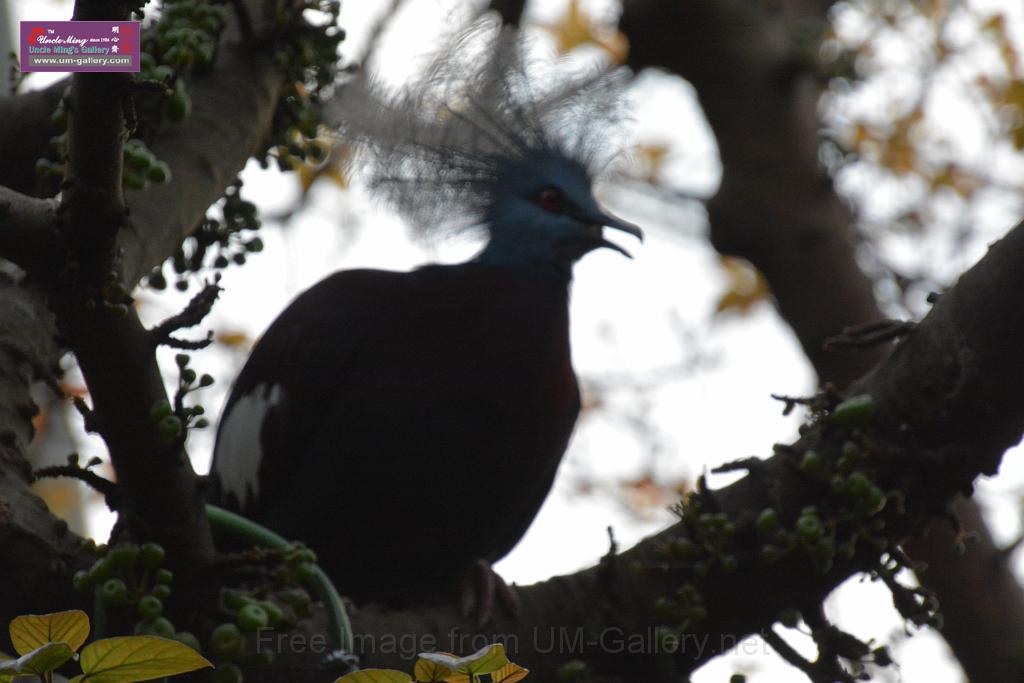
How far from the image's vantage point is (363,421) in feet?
8.38

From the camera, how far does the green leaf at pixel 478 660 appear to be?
109 centimetres

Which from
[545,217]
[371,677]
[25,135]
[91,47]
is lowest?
[371,677]

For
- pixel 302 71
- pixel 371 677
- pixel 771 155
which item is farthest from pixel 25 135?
pixel 771 155

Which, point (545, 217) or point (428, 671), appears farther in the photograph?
point (545, 217)

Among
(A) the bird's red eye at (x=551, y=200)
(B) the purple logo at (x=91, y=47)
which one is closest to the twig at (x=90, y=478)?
(B) the purple logo at (x=91, y=47)

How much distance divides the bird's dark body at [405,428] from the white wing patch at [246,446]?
0.02 meters

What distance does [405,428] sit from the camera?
253cm

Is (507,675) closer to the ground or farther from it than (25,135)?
closer to the ground

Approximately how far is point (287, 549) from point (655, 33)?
2.55 meters

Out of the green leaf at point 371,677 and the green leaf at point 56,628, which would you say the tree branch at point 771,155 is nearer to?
the green leaf at point 371,677

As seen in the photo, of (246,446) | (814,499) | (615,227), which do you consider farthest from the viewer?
(615,227)

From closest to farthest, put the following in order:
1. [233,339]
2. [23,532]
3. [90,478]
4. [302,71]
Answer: [90,478]
[23,532]
[302,71]
[233,339]

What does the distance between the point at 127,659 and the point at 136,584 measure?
1.88ft

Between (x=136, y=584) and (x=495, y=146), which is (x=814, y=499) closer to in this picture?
(x=136, y=584)
